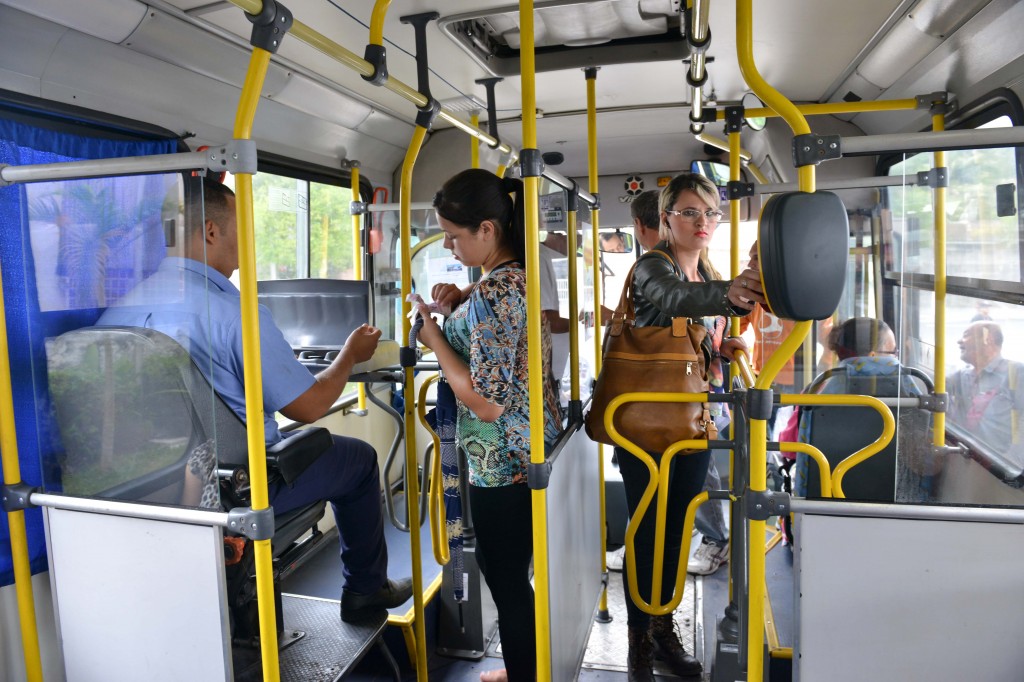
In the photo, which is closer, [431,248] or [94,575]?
[94,575]

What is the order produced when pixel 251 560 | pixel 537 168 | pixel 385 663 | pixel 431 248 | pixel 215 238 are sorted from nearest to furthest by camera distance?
pixel 537 168
pixel 215 238
pixel 251 560
pixel 385 663
pixel 431 248

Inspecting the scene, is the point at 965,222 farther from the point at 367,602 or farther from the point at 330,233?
the point at 330,233

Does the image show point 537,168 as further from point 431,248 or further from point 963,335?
point 431,248

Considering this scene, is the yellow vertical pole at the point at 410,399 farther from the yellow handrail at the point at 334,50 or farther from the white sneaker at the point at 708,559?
the white sneaker at the point at 708,559

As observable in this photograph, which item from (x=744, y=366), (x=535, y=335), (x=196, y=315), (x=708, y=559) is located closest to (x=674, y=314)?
(x=535, y=335)

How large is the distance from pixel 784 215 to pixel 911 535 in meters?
0.77

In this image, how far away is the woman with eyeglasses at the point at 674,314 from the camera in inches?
81.7

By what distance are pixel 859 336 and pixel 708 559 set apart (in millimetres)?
2252

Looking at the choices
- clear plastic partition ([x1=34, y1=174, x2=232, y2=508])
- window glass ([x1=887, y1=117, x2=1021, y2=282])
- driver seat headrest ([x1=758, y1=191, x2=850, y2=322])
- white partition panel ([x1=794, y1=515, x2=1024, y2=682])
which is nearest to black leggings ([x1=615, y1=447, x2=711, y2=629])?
white partition panel ([x1=794, y1=515, x2=1024, y2=682])

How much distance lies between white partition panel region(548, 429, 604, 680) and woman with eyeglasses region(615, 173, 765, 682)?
19 cm

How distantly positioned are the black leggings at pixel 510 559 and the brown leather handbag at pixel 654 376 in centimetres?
51

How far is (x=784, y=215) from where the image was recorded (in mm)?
1336

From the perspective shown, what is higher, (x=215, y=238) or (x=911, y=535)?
(x=215, y=238)

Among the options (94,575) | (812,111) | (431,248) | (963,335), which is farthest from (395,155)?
(963,335)
